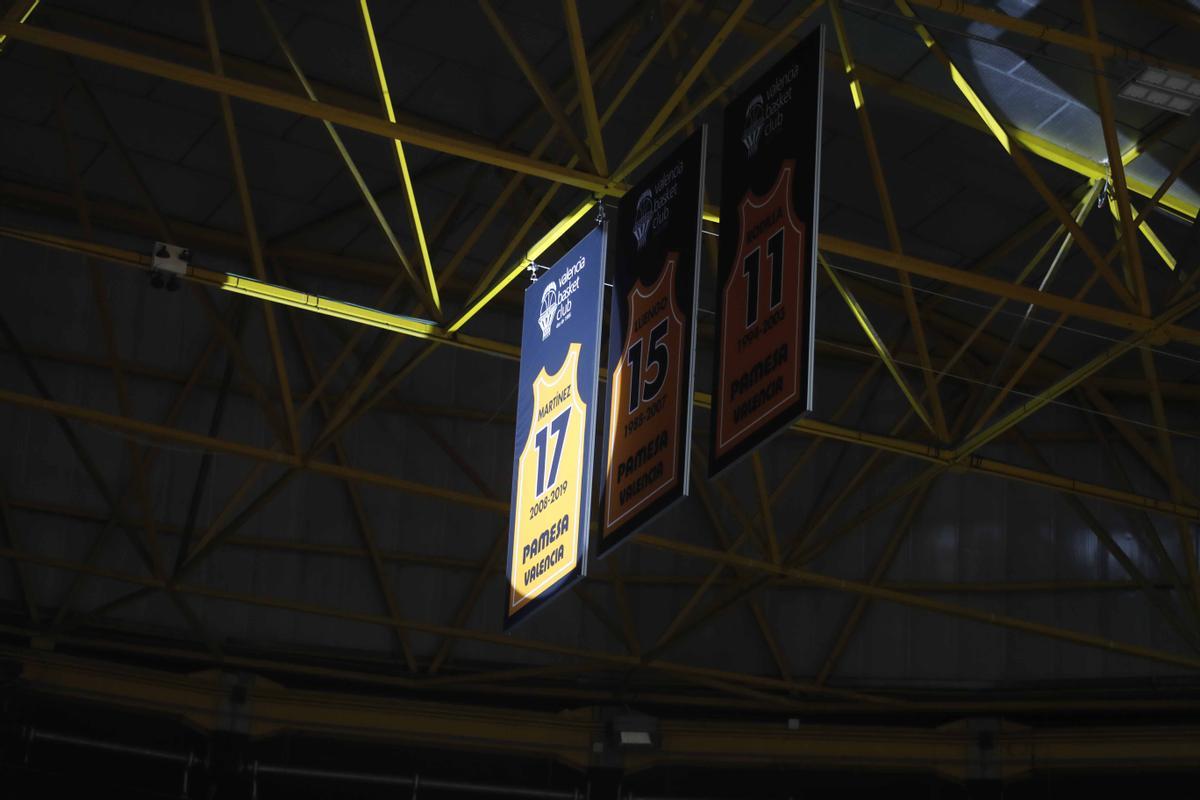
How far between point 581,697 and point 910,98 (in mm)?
11830

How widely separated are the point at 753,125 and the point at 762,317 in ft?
5.68

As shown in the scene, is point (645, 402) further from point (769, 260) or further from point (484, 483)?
point (484, 483)

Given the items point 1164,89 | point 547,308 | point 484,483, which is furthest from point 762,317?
point 484,483

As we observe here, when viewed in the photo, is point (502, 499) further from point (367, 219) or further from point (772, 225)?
point (772, 225)

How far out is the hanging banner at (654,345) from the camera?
50.3 feet

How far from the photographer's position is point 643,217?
658 inches

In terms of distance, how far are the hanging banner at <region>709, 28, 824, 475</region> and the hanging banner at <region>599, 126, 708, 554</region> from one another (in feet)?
0.94

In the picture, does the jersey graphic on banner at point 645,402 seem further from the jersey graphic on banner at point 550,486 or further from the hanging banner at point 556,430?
the jersey graphic on banner at point 550,486

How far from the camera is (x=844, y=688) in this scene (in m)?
31.3

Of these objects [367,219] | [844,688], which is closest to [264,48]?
[367,219]

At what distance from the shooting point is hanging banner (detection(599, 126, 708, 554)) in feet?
50.3

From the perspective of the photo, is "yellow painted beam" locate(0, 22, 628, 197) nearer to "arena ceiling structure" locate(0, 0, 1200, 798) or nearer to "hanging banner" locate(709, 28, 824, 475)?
"hanging banner" locate(709, 28, 824, 475)

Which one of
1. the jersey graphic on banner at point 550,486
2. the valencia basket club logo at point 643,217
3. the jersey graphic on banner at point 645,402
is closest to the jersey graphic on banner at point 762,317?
the jersey graphic on banner at point 645,402

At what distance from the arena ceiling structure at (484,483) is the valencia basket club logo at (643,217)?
799cm
